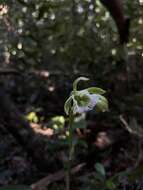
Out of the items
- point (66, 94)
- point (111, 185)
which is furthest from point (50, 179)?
point (66, 94)

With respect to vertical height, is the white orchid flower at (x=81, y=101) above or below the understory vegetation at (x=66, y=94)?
above

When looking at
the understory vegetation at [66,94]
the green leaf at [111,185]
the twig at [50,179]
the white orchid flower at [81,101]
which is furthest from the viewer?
the understory vegetation at [66,94]

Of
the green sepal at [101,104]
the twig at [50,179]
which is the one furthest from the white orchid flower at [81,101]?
the twig at [50,179]

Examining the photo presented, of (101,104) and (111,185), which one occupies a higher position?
(101,104)

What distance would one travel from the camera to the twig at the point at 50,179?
2523mm

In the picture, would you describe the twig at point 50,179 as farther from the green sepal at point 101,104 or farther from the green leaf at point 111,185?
the green sepal at point 101,104

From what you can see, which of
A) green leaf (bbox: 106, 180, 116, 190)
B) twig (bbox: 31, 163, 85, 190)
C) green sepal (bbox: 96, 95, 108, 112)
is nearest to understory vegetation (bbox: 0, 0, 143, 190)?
twig (bbox: 31, 163, 85, 190)

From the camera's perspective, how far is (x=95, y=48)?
12.0 feet

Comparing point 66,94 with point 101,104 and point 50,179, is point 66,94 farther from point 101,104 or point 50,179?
point 101,104

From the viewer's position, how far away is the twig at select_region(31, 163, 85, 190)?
2.52m

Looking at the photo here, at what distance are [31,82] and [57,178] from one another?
1.50 meters

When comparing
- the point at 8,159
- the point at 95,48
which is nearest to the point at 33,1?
the point at 8,159

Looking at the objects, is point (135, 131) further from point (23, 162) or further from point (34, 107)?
point (34, 107)

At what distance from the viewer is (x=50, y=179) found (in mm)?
2648
